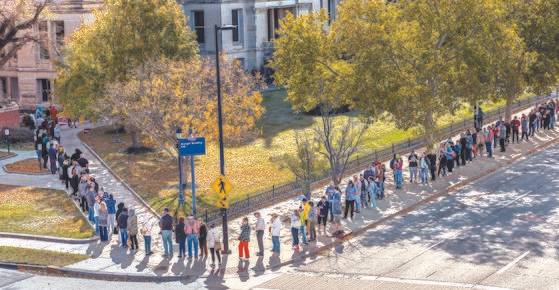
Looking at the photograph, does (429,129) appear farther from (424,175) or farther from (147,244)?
(147,244)

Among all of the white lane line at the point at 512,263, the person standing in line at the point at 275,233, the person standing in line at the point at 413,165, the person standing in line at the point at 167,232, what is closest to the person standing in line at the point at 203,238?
the person standing in line at the point at 167,232

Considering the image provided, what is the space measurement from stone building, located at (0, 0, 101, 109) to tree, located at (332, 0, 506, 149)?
75.7 ft

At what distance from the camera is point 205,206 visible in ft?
124

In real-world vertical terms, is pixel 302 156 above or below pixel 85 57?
below

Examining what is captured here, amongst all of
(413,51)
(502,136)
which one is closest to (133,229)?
(413,51)

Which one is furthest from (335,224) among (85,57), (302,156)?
(85,57)

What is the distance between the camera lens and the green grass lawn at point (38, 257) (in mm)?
31078

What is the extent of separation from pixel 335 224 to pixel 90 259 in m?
8.14

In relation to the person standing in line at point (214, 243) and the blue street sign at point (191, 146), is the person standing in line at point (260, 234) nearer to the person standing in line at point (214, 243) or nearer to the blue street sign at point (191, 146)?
the person standing in line at point (214, 243)

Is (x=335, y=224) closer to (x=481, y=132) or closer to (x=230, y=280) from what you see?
(x=230, y=280)

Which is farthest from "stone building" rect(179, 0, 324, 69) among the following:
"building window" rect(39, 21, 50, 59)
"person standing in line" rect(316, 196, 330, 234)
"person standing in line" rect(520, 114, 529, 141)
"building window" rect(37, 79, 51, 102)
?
"person standing in line" rect(316, 196, 330, 234)

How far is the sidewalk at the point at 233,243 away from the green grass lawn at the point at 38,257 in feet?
1.52

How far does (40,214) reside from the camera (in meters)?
37.1

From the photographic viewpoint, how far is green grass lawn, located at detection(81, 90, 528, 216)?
40469 mm
